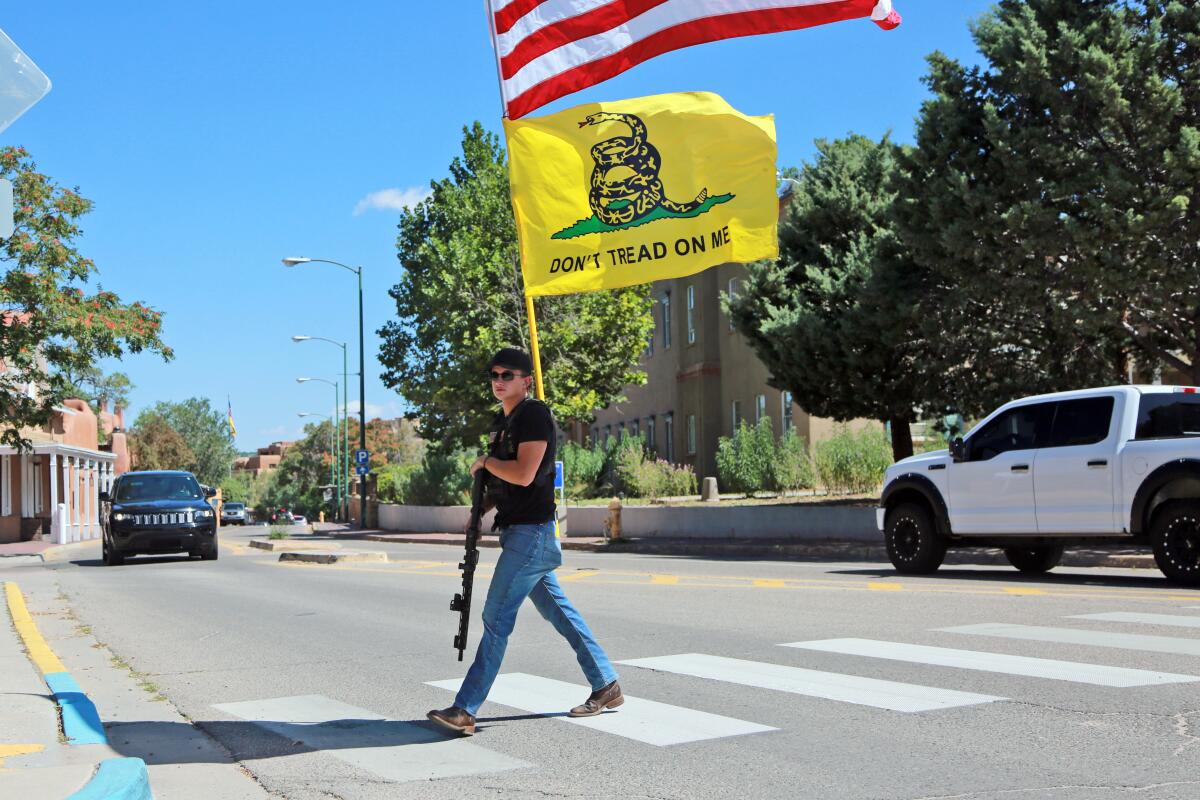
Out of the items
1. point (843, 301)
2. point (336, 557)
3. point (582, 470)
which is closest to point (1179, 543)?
point (843, 301)

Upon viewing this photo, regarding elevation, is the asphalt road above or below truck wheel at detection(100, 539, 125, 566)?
below

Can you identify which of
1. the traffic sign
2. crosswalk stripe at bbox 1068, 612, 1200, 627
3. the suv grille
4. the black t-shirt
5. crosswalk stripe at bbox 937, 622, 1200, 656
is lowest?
crosswalk stripe at bbox 937, 622, 1200, 656

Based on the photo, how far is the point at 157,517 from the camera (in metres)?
24.1

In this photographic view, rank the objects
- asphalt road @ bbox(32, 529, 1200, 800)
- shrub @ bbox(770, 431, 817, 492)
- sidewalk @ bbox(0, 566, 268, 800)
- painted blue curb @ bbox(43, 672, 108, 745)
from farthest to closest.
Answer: shrub @ bbox(770, 431, 817, 492) < painted blue curb @ bbox(43, 672, 108, 745) < asphalt road @ bbox(32, 529, 1200, 800) < sidewalk @ bbox(0, 566, 268, 800)

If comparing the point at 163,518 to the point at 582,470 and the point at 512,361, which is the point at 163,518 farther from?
the point at 512,361

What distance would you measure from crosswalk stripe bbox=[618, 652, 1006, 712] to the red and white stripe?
4.08 metres

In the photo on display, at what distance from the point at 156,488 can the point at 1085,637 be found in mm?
19785

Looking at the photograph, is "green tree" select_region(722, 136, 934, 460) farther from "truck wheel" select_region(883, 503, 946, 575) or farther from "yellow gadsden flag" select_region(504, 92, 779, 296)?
"yellow gadsden flag" select_region(504, 92, 779, 296)

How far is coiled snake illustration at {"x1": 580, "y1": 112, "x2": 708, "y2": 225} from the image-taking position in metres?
8.93

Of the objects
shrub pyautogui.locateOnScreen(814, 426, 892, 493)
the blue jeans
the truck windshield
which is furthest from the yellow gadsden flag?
shrub pyautogui.locateOnScreen(814, 426, 892, 493)

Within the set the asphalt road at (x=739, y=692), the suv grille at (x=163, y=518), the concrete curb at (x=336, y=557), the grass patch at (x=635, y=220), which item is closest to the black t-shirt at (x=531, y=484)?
the asphalt road at (x=739, y=692)

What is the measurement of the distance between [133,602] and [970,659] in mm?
11031

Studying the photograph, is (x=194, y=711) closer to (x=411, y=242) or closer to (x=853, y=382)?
(x=853, y=382)

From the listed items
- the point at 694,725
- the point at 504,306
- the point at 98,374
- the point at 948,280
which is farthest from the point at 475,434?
the point at 98,374
